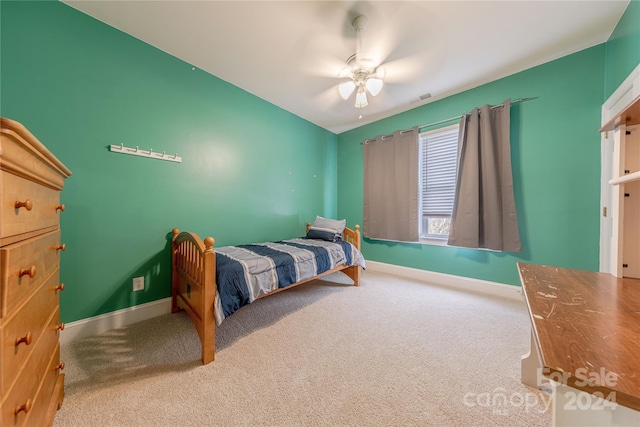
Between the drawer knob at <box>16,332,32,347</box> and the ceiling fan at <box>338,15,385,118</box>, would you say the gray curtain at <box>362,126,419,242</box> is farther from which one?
the drawer knob at <box>16,332,32,347</box>

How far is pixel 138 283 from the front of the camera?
1999mm

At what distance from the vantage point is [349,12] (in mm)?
1702

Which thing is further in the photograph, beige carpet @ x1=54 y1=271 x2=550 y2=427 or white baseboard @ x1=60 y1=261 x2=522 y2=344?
white baseboard @ x1=60 y1=261 x2=522 y2=344

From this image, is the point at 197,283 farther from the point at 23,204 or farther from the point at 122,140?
the point at 122,140

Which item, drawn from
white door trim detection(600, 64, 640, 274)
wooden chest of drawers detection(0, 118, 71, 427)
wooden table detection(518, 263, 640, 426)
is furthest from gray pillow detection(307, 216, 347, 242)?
white door trim detection(600, 64, 640, 274)

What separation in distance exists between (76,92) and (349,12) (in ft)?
7.26

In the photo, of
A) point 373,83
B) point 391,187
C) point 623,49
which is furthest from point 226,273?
point 623,49

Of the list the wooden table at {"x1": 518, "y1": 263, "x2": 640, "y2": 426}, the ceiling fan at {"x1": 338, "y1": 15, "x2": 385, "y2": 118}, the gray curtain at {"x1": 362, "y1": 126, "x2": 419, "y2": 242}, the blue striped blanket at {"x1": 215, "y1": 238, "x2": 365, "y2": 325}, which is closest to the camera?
the wooden table at {"x1": 518, "y1": 263, "x2": 640, "y2": 426}

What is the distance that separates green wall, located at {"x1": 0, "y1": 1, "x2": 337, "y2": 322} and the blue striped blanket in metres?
0.67

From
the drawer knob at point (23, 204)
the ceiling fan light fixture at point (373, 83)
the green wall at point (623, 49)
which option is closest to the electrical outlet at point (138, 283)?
the drawer knob at point (23, 204)

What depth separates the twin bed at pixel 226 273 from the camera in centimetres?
149

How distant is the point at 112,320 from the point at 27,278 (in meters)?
1.50

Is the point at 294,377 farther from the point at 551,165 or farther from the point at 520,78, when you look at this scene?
the point at 520,78

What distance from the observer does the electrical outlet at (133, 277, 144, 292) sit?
1.98m
